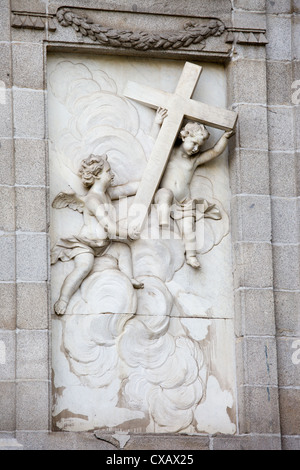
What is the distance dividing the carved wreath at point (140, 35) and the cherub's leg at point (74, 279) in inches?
84.3

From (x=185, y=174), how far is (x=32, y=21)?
210cm

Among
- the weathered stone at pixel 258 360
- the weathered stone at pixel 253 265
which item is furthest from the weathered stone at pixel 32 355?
the weathered stone at pixel 253 265

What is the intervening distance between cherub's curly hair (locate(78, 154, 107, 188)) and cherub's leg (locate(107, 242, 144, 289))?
65 cm

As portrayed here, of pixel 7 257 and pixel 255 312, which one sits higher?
pixel 7 257

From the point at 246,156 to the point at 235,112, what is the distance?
45 centimetres

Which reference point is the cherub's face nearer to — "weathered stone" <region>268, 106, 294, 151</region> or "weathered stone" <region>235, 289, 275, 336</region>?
"weathered stone" <region>268, 106, 294, 151</region>

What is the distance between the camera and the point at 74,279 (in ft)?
40.2

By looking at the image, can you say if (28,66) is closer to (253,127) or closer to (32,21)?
(32,21)

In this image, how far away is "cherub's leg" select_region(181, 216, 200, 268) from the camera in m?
12.6

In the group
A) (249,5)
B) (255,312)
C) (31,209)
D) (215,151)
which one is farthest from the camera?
(249,5)

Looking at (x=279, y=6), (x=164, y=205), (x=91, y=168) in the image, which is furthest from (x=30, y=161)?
(x=279, y=6)

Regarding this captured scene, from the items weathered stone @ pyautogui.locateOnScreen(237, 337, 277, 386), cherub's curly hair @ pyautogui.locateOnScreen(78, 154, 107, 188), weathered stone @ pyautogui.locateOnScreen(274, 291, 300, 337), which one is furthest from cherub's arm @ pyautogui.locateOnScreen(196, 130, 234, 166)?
weathered stone @ pyautogui.locateOnScreen(237, 337, 277, 386)

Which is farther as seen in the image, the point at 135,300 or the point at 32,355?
the point at 135,300
